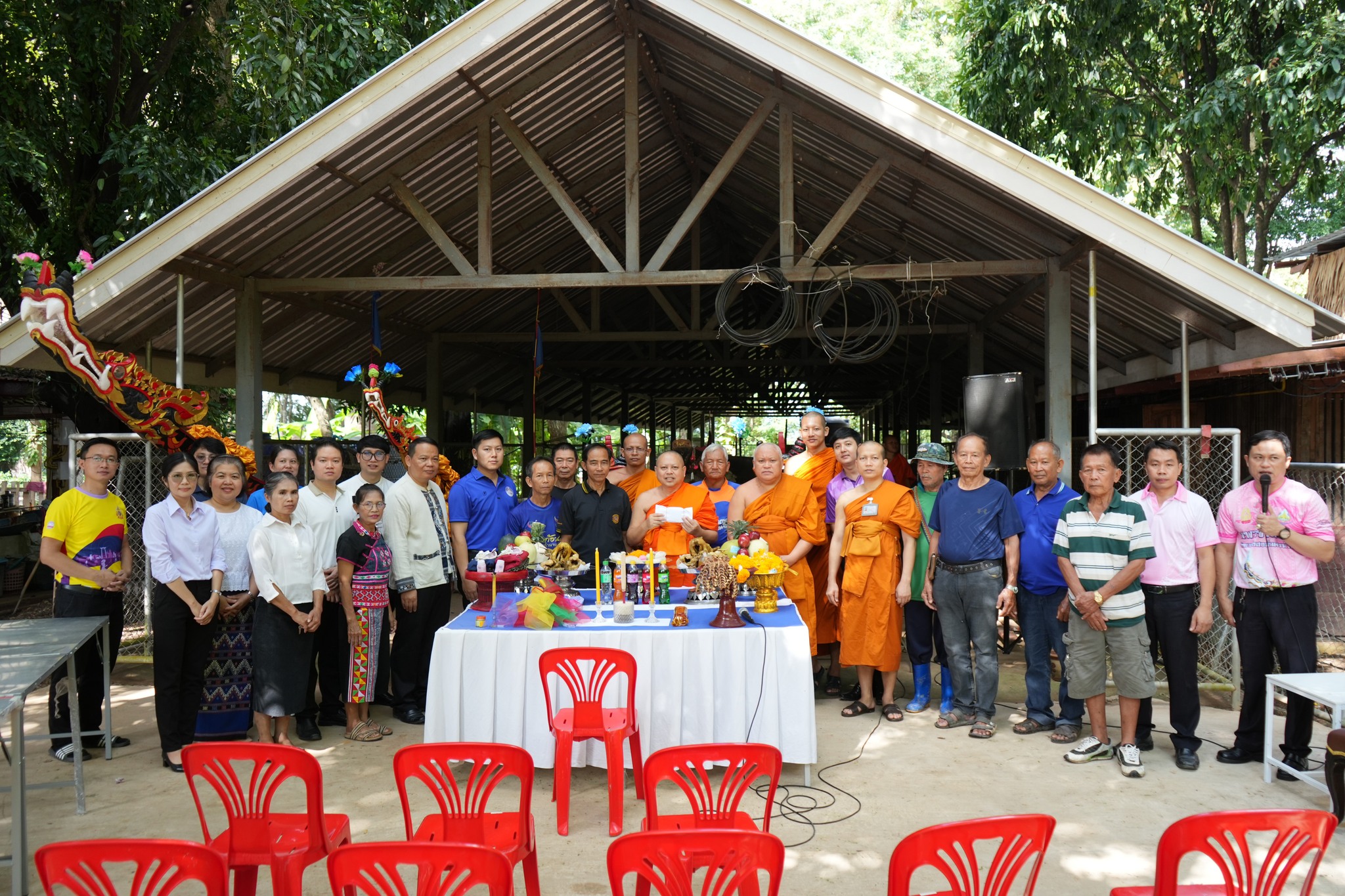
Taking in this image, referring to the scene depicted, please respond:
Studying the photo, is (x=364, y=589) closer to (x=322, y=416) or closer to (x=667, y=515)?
(x=667, y=515)

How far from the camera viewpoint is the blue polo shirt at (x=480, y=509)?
18.3 ft

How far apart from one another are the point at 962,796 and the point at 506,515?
2986mm

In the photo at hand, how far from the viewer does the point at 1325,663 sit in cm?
644

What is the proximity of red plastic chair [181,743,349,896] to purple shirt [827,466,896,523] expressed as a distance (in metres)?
3.50

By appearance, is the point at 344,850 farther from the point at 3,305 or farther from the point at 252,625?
the point at 3,305

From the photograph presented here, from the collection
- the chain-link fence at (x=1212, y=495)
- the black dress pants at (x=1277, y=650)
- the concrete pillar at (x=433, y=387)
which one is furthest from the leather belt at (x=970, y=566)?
the concrete pillar at (x=433, y=387)

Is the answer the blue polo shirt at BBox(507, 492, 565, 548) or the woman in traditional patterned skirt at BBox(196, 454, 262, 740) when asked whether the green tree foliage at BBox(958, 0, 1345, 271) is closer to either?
the blue polo shirt at BBox(507, 492, 565, 548)

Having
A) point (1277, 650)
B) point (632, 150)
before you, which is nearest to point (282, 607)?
point (632, 150)

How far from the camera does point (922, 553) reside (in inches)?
215

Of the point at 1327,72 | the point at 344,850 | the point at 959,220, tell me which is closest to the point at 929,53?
the point at 1327,72

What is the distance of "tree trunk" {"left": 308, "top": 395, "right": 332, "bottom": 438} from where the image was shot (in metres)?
19.3

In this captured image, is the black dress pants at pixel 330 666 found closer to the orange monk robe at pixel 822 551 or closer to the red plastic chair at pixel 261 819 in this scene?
the red plastic chair at pixel 261 819

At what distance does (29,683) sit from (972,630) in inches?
170

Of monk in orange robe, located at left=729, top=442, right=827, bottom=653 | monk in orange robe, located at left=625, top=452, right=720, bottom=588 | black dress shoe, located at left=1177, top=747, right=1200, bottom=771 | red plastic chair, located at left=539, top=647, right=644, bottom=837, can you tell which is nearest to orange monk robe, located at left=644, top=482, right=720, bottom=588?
monk in orange robe, located at left=625, top=452, right=720, bottom=588
